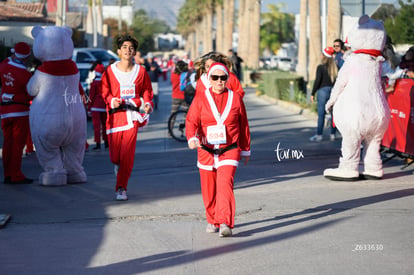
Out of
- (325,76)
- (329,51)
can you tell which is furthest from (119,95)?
(325,76)

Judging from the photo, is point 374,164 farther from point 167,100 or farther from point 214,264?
point 167,100

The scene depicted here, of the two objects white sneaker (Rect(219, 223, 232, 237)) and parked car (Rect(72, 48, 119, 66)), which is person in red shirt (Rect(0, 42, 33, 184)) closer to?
white sneaker (Rect(219, 223, 232, 237))

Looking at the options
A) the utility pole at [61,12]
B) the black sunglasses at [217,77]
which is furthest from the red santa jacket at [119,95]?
the utility pole at [61,12]

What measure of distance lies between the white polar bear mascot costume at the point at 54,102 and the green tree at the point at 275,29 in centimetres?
13291

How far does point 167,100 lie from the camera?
106 feet

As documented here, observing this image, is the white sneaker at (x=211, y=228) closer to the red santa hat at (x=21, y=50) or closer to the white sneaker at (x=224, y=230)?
the white sneaker at (x=224, y=230)

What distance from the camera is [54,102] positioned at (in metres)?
10.7

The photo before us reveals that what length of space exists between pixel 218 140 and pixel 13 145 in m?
4.69

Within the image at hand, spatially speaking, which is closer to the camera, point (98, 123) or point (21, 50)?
point (21, 50)

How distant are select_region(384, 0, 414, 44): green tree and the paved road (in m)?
27.5

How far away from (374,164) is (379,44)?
158 centimetres

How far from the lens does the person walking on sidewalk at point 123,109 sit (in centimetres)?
953

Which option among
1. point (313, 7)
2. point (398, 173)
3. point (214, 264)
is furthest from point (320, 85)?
point (313, 7)

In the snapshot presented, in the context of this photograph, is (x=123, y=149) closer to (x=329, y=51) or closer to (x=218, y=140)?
(x=218, y=140)
